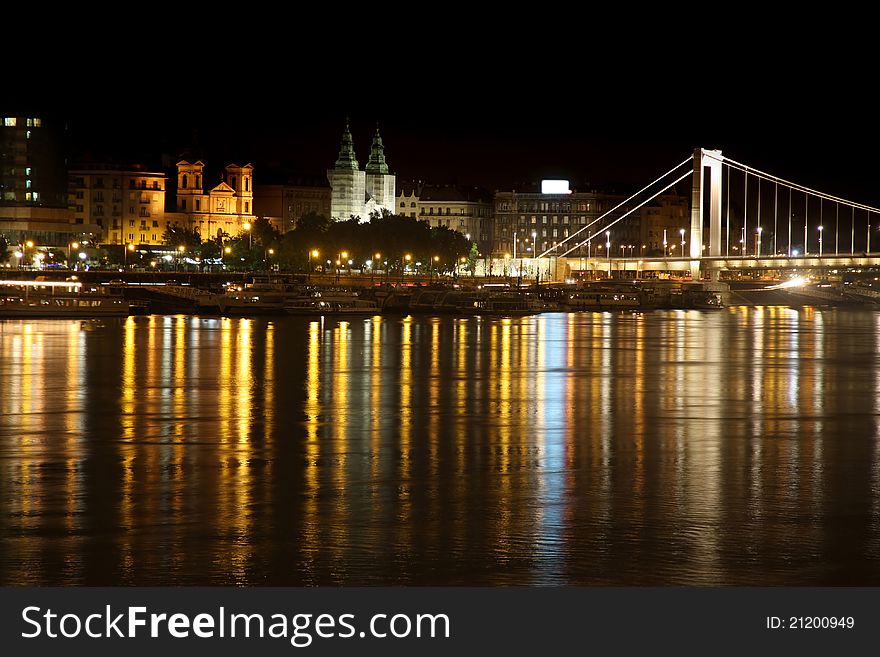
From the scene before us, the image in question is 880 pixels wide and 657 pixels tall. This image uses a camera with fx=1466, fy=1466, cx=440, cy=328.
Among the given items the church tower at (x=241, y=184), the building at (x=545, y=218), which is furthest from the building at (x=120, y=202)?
the building at (x=545, y=218)

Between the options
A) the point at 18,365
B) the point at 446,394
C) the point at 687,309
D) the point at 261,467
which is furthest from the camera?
the point at 687,309

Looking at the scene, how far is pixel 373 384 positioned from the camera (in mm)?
26141

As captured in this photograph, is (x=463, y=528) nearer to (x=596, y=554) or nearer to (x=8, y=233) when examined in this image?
(x=596, y=554)

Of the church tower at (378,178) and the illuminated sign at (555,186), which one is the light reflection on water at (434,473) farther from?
the illuminated sign at (555,186)

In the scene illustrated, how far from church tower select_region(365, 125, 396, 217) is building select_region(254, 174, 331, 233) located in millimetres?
4570

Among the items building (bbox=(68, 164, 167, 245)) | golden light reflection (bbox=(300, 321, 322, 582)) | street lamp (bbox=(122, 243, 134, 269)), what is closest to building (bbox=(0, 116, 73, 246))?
street lamp (bbox=(122, 243, 134, 269))


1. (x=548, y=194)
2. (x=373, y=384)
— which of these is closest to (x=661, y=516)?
(x=373, y=384)

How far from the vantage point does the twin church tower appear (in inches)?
5694

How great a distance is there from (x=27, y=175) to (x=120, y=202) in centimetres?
1249

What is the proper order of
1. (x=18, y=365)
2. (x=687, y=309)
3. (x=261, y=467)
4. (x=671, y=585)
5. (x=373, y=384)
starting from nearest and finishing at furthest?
1. (x=671, y=585)
2. (x=261, y=467)
3. (x=373, y=384)
4. (x=18, y=365)
5. (x=687, y=309)

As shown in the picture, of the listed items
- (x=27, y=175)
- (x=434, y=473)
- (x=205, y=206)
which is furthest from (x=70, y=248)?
(x=434, y=473)

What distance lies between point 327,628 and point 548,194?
151 meters

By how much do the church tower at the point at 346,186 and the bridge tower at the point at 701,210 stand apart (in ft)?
178

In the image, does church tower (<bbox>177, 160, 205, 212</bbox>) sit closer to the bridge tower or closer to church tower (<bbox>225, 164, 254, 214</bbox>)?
church tower (<bbox>225, 164, 254, 214</bbox>)
